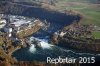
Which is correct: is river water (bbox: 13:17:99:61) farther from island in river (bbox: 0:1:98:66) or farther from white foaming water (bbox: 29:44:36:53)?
island in river (bbox: 0:1:98:66)

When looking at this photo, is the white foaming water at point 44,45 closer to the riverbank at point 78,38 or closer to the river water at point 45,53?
the river water at point 45,53

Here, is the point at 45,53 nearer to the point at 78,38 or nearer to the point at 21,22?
the point at 78,38

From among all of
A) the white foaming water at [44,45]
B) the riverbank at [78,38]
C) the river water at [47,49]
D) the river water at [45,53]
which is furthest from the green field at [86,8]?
the white foaming water at [44,45]

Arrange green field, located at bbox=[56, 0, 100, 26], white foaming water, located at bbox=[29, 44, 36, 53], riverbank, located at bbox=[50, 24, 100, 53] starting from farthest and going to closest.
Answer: green field, located at bbox=[56, 0, 100, 26] → white foaming water, located at bbox=[29, 44, 36, 53] → riverbank, located at bbox=[50, 24, 100, 53]

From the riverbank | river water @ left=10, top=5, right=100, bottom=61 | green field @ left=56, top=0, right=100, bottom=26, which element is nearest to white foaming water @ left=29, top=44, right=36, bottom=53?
river water @ left=10, top=5, right=100, bottom=61

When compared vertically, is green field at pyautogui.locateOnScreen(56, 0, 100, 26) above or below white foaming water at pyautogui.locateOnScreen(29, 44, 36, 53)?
above

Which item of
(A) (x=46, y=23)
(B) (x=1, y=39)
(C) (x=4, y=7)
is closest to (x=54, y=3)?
(A) (x=46, y=23)

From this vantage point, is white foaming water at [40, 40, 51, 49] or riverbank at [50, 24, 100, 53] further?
white foaming water at [40, 40, 51, 49]

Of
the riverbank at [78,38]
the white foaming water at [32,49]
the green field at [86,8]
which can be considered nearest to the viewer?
the riverbank at [78,38]

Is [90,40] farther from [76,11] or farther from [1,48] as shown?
[1,48]
